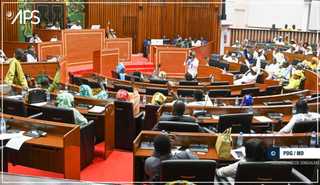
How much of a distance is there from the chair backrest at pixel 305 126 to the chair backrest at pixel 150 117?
2263 mm

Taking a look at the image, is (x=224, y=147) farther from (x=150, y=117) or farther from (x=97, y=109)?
(x=97, y=109)

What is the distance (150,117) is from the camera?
23.9 feet

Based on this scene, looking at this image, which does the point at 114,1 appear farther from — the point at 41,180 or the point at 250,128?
the point at 41,180

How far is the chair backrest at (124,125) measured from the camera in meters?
7.04

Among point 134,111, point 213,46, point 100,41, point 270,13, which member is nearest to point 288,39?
point 270,13

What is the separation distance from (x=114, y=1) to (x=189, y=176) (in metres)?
16.2

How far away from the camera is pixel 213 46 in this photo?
70.4ft

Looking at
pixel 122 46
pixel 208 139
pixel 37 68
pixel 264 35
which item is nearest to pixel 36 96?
pixel 208 139

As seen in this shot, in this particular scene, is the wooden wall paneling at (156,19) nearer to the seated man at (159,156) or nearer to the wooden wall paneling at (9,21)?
the wooden wall paneling at (9,21)

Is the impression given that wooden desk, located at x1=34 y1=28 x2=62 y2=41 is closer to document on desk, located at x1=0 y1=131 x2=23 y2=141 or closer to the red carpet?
the red carpet

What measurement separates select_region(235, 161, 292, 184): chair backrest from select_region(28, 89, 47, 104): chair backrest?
15.0ft

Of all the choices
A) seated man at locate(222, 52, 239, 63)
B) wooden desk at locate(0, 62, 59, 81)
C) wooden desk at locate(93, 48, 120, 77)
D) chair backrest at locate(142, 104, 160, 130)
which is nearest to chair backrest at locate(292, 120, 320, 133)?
chair backrest at locate(142, 104, 160, 130)

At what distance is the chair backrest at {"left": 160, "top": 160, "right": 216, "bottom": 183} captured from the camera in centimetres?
404

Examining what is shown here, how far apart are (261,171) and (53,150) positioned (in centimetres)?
262
